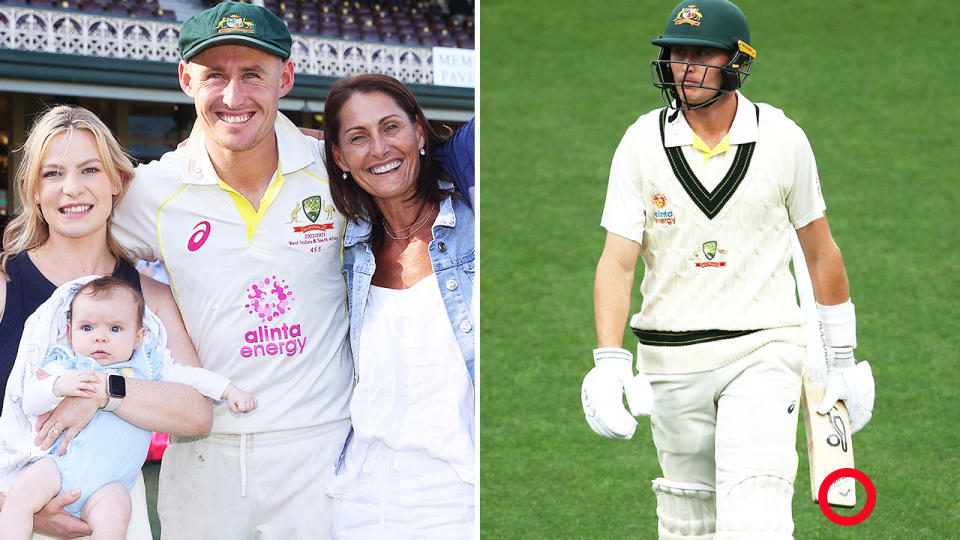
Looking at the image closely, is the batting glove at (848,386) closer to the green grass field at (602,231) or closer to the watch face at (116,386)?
the green grass field at (602,231)

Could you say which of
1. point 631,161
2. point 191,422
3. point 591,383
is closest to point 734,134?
point 631,161

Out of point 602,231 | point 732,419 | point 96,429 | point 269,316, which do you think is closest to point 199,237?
point 269,316

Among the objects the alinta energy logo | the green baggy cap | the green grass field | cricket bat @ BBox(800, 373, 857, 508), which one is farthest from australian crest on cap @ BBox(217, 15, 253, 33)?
the green grass field

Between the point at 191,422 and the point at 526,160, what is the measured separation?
778 centimetres

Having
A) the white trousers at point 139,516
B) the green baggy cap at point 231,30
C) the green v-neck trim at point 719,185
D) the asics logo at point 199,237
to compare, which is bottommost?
the white trousers at point 139,516

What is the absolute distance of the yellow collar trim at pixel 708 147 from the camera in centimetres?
331

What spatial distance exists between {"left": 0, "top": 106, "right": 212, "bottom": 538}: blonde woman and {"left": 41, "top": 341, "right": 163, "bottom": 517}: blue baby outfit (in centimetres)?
2

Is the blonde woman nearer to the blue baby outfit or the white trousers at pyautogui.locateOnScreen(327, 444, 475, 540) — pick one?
the blue baby outfit

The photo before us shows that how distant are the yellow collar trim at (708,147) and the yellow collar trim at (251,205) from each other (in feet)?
3.64

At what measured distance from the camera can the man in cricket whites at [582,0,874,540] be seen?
3.26 meters

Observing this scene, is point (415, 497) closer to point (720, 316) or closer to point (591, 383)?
point (591, 383)

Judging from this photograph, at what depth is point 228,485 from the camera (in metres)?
3.14

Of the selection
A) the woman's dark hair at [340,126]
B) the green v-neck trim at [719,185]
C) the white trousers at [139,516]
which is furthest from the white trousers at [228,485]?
the green v-neck trim at [719,185]

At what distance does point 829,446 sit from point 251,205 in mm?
1678
